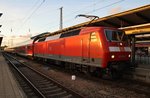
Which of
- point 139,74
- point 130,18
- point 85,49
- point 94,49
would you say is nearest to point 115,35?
point 94,49

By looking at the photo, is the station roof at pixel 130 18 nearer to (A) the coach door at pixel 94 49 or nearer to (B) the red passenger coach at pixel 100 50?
(B) the red passenger coach at pixel 100 50

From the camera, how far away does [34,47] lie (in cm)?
3341

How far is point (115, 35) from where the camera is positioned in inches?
571

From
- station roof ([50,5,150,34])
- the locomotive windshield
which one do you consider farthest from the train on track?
station roof ([50,5,150,34])

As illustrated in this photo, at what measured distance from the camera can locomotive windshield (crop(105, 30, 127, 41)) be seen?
14023 mm

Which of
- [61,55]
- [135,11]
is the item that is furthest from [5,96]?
[61,55]

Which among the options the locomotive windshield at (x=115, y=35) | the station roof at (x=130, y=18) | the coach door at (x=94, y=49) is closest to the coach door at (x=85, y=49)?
the coach door at (x=94, y=49)

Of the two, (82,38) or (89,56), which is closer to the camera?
(89,56)

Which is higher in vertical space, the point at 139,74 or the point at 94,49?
the point at 94,49

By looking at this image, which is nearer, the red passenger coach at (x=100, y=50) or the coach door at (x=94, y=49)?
the red passenger coach at (x=100, y=50)

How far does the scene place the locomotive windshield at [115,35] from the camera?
14.0m

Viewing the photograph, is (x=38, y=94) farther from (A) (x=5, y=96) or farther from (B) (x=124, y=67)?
(B) (x=124, y=67)

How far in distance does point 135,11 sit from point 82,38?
3.68m

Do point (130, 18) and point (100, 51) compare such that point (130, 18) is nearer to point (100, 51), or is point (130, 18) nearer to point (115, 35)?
point (115, 35)
